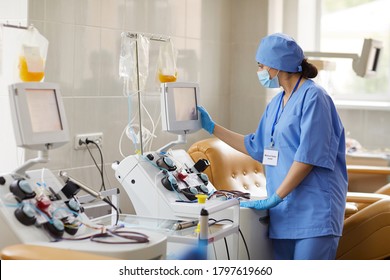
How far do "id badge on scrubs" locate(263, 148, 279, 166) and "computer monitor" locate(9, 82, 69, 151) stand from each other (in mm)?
988

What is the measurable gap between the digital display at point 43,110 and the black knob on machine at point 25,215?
262 millimetres

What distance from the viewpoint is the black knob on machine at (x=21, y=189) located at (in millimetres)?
2287

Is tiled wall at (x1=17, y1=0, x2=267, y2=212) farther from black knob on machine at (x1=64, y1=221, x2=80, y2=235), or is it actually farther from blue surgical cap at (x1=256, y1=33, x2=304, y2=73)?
blue surgical cap at (x1=256, y1=33, x2=304, y2=73)

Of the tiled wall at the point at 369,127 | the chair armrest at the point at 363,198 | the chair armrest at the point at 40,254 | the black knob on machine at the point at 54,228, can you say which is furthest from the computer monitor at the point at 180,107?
the tiled wall at the point at 369,127

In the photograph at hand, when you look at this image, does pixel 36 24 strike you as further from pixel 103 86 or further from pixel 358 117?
pixel 358 117

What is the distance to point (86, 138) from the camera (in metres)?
3.34

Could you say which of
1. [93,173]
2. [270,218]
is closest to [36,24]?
[93,173]

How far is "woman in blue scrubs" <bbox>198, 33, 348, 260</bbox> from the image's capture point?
284 cm

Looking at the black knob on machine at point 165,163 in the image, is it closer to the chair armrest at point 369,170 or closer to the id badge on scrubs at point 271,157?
the id badge on scrubs at point 271,157

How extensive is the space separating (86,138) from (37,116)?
1.06 meters

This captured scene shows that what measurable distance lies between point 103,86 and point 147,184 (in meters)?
0.83

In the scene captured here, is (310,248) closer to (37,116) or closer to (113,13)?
(37,116)

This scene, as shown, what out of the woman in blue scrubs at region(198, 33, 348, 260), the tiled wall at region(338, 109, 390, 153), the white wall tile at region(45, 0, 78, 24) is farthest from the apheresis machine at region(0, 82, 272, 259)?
the tiled wall at region(338, 109, 390, 153)

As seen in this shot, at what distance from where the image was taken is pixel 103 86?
3.46 meters
